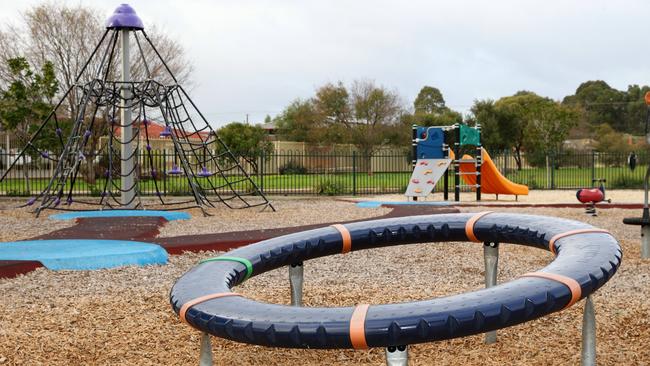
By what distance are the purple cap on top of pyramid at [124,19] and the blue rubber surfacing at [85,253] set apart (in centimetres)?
691

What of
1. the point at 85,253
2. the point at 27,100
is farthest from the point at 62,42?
the point at 85,253

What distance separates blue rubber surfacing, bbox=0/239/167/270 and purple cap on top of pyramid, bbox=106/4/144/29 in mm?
6906

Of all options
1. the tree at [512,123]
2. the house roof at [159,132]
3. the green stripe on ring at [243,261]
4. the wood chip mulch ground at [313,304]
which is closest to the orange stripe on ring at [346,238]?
the wood chip mulch ground at [313,304]

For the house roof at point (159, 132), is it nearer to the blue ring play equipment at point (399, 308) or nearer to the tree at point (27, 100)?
the tree at point (27, 100)

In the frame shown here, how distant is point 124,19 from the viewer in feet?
46.5

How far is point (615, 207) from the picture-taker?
581 inches

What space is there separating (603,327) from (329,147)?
39.2 m

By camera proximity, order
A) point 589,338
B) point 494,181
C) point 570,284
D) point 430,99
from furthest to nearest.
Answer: point 430,99 → point 494,181 → point 589,338 → point 570,284

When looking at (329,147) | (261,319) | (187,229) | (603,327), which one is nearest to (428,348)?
(603,327)

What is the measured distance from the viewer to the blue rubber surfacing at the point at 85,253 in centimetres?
700

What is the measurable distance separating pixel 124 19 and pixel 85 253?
8.14 m

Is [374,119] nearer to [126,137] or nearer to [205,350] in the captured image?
[126,137]

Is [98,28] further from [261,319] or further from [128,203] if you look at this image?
[261,319]

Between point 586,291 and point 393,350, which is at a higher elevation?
point 586,291
